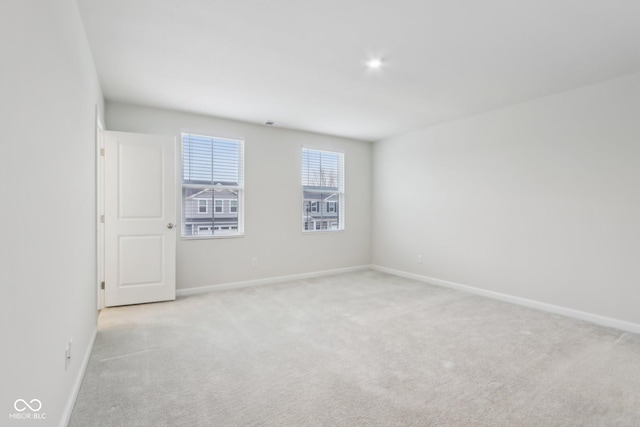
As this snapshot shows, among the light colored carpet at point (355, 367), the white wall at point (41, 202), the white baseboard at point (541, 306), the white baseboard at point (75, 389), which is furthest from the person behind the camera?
the white baseboard at point (541, 306)

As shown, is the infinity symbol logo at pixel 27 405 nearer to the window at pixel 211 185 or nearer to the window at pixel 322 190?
the window at pixel 211 185

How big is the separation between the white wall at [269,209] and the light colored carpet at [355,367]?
0.88 meters

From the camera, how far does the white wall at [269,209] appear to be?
14.3 feet

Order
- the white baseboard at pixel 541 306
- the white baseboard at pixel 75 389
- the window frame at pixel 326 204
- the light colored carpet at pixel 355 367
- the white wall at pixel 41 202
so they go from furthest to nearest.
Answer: the window frame at pixel 326 204
the white baseboard at pixel 541 306
the light colored carpet at pixel 355 367
the white baseboard at pixel 75 389
the white wall at pixel 41 202

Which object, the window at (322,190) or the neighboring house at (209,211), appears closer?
the neighboring house at (209,211)

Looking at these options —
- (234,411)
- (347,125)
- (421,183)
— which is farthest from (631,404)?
(347,125)

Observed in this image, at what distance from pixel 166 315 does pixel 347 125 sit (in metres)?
3.56

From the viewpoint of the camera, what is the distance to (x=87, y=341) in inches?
98.0

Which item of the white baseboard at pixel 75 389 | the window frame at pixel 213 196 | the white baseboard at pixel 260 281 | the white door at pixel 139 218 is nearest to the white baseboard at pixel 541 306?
the white baseboard at pixel 260 281

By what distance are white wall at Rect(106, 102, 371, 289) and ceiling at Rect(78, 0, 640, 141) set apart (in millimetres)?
348

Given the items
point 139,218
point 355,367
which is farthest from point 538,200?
point 139,218

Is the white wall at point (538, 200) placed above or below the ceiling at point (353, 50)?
below

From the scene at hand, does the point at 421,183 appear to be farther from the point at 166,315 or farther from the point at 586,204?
the point at 166,315

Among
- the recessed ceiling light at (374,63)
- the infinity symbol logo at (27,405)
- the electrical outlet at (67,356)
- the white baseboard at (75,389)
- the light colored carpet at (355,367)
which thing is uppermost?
the recessed ceiling light at (374,63)
